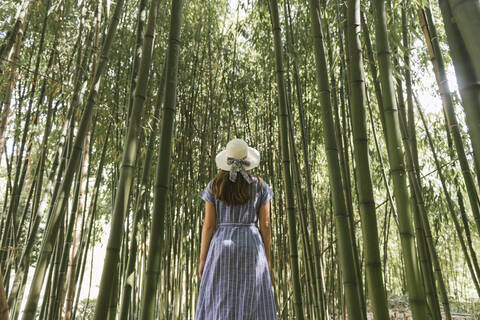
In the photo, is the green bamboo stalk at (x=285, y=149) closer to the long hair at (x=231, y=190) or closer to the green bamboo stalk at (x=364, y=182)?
the long hair at (x=231, y=190)

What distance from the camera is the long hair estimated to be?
171 cm

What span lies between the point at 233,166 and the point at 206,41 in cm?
225

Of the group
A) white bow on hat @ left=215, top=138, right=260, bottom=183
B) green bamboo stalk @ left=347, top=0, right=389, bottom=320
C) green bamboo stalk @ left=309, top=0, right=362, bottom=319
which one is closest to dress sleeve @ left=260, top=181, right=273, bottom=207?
white bow on hat @ left=215, top=138, right=260, bottom=183

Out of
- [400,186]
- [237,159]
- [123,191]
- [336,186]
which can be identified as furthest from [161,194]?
[237,159]

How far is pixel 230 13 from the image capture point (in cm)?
412

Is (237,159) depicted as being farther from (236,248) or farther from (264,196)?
(236,248)

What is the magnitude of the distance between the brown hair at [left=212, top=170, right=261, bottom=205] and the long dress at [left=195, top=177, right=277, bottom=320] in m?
0.04

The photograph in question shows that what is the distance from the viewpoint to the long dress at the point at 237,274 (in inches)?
62.2

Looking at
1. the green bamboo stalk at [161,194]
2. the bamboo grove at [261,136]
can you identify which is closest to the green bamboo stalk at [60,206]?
the bamboo grove at [261,136]

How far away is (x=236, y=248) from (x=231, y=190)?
10.6 inches

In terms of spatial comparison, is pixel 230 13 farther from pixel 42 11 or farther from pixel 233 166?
pixel 233 166

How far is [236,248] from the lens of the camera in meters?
1.64

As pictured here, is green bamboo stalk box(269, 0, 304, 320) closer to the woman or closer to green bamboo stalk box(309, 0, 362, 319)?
the woman

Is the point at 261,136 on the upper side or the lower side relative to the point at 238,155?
upper
